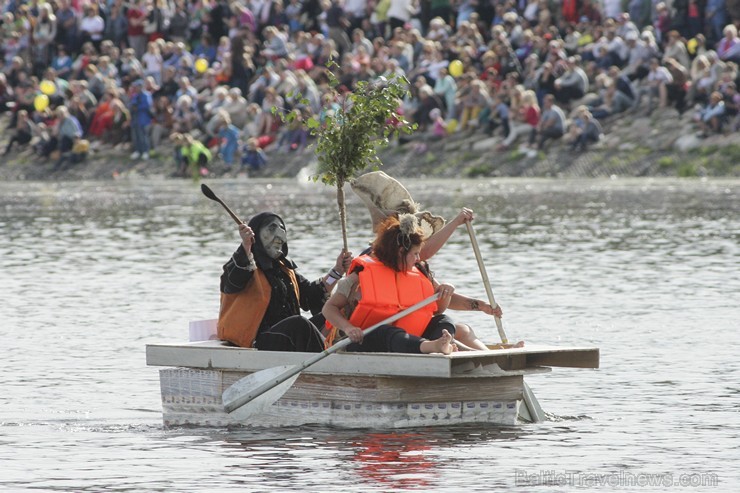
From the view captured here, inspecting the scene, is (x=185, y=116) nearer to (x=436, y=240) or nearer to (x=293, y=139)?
(x=293, y=139)

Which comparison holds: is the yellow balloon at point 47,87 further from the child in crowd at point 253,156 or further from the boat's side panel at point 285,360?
the boat's side panel at point 285,360

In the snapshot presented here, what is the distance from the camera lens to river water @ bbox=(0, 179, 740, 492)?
1393cm

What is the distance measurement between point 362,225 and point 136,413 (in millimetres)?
19938

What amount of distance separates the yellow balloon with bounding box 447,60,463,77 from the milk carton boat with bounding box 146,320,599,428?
30.4 meters

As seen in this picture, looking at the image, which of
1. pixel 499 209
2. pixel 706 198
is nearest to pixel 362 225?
pixel 499 209

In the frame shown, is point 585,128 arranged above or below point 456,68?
below

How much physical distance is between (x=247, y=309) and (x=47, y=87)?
38753 mm

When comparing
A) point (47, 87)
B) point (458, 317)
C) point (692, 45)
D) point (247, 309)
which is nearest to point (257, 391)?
point (247, 309)

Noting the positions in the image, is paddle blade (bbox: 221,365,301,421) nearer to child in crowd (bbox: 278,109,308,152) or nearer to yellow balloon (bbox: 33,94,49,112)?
child in crowd (bbox: 278,109,308,152)

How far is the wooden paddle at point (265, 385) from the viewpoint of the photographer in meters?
15.0

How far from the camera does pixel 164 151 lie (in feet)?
172

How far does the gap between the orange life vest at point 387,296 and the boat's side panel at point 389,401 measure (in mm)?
457

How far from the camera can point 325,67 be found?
4641 cm

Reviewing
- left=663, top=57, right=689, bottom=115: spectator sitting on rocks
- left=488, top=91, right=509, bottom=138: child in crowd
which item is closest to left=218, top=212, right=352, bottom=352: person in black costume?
left=663, top=57, right=689, bottom=115: spectator sitting on rocks
